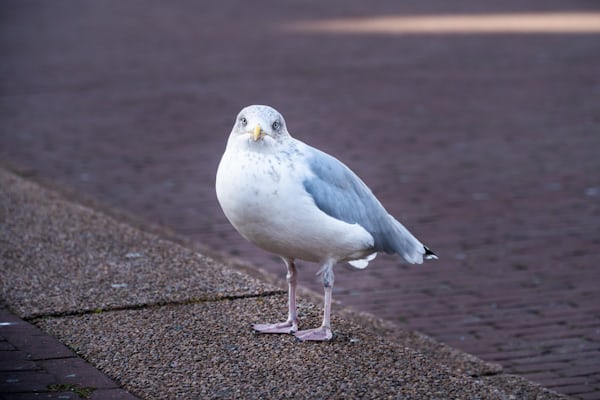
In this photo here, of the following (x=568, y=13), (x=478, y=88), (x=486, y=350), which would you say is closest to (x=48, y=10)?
(x=568, y=13)

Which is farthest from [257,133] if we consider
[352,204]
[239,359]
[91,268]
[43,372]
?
[91,268]

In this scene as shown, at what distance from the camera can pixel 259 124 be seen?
399 cm

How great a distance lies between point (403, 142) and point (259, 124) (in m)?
6.14

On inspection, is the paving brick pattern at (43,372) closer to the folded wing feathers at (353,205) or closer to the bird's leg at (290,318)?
the bird's leg at (290,318)

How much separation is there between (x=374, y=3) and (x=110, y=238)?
18.0m

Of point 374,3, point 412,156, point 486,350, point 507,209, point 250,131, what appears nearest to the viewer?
point 250,131

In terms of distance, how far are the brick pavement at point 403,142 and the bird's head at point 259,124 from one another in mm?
1771

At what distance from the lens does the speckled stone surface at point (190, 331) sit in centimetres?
388

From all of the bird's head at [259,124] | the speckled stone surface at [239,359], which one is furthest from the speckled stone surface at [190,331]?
the bird's head at [259,124]

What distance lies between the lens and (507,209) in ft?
25.5

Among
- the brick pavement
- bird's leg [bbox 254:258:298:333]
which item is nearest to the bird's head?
bird's leg [bbox 254:258:298:333]

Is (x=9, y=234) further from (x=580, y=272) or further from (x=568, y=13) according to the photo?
(x=568, y=13)

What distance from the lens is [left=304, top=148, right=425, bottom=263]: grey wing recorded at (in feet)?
13.3

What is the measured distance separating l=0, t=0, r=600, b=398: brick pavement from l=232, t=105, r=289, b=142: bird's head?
5.81 feet
